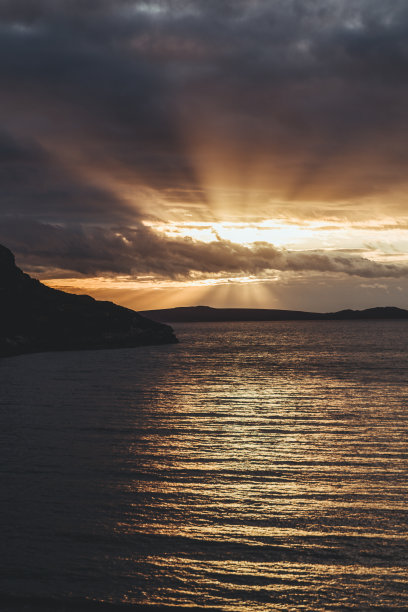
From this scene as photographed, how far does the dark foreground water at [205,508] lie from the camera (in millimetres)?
11953

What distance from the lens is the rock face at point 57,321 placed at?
5241 inches

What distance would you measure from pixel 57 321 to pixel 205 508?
14185 centimetres

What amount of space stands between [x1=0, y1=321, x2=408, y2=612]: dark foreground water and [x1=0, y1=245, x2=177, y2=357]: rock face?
9915cm

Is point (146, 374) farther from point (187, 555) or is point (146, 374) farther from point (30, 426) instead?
point (187, 555)

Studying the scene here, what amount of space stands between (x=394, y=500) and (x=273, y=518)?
4.94 meters

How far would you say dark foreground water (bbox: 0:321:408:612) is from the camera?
12.0 meters

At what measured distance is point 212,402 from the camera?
144 feet

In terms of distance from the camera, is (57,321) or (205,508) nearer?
(205,508)

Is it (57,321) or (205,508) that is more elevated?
(57,321)

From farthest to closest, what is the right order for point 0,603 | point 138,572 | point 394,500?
1. point 394,500
2. point 138,572
3. point 0,603

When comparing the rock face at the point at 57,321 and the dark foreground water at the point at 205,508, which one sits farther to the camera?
the rock face at the point at 57,321

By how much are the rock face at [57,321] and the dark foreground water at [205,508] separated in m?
99.1

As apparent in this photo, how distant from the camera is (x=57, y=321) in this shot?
151 meters

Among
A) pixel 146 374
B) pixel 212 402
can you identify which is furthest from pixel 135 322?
pixel 212 402
